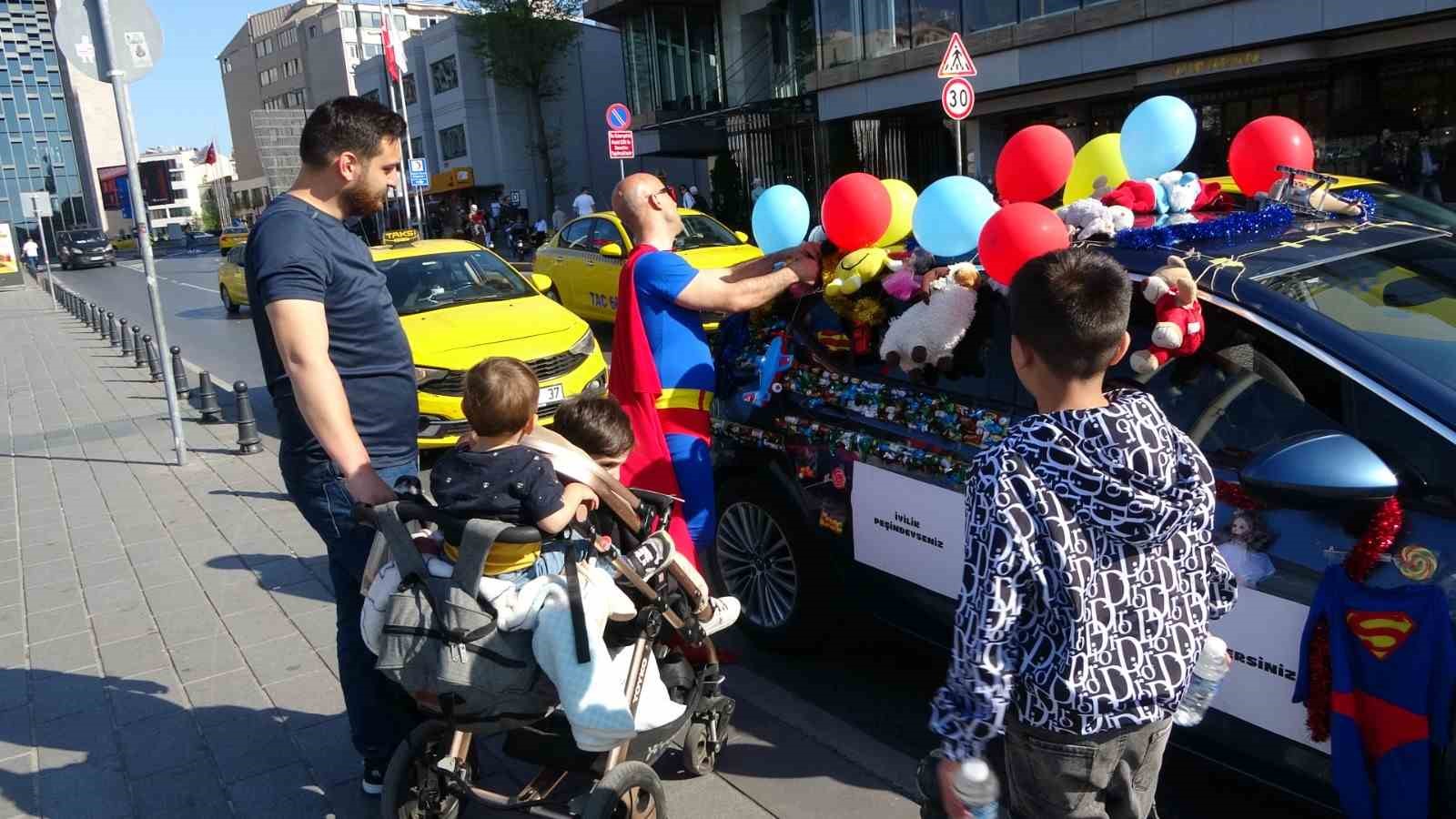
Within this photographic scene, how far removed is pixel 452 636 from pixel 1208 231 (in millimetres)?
2425

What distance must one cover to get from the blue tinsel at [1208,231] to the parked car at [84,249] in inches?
2161

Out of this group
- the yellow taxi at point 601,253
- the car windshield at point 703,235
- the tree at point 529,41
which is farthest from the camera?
the tree at point 529,41

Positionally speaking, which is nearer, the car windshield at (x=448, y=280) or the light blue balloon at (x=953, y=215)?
the light blue balloon at (x=953, y=215)

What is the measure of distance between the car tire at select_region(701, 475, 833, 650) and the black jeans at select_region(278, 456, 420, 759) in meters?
1.22

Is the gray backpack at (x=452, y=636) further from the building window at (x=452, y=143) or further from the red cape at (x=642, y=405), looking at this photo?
the building window at (x=452, y=143)

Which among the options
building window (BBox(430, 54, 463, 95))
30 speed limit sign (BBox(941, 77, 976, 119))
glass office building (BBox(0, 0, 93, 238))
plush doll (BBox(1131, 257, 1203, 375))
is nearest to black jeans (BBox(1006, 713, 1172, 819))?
plush doll (BBox(1131, 257, 1203, 375))

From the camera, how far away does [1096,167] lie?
3881mm

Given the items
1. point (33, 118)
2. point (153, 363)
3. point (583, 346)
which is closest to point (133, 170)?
point (583, 346)

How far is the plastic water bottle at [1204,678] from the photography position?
206 centimetres

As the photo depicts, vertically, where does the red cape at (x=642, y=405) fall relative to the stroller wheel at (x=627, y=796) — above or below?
above

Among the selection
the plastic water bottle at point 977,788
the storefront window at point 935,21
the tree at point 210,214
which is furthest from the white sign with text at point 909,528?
the tree at point 210,214

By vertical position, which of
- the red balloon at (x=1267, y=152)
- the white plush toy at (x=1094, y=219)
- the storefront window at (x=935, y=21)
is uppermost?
the storefront window at (x=935, y=21)

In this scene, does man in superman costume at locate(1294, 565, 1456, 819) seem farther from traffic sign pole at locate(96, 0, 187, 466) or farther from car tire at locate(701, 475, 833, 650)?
traffic sign pole at locate(96, 0, 187, 466)

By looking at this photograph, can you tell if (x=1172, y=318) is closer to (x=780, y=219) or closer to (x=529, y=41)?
(x=780, y=219)
